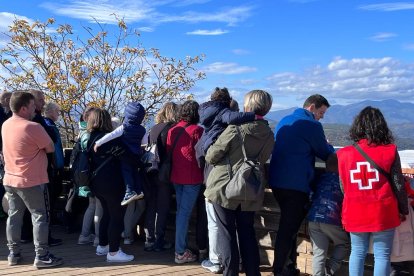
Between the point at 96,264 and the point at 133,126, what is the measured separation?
4.93ft

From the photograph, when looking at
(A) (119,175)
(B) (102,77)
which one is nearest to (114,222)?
(A) (119,175)

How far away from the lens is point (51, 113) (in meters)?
5.96

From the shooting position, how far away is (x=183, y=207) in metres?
5.12

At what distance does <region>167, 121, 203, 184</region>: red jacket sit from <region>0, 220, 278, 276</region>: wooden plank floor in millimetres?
905

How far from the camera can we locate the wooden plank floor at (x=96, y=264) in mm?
4809

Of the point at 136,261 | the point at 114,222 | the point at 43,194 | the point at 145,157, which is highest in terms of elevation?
the point at 145,157

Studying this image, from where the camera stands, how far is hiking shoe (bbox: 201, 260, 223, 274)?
4.84 metres

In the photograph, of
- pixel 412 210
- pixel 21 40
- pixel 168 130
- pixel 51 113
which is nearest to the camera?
pixel 412 210

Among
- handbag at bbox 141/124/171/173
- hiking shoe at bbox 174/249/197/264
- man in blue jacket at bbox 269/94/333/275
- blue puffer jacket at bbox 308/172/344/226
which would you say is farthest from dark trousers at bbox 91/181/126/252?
blue puffer jacket at bbox 308/172/344/226

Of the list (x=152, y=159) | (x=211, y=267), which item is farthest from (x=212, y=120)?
(x=211, y=267)

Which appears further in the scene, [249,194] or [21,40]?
[21,40]

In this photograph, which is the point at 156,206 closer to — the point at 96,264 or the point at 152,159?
the point at 152,159

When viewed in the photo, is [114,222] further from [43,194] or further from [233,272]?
[233,272]

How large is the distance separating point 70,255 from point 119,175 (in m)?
1.19
